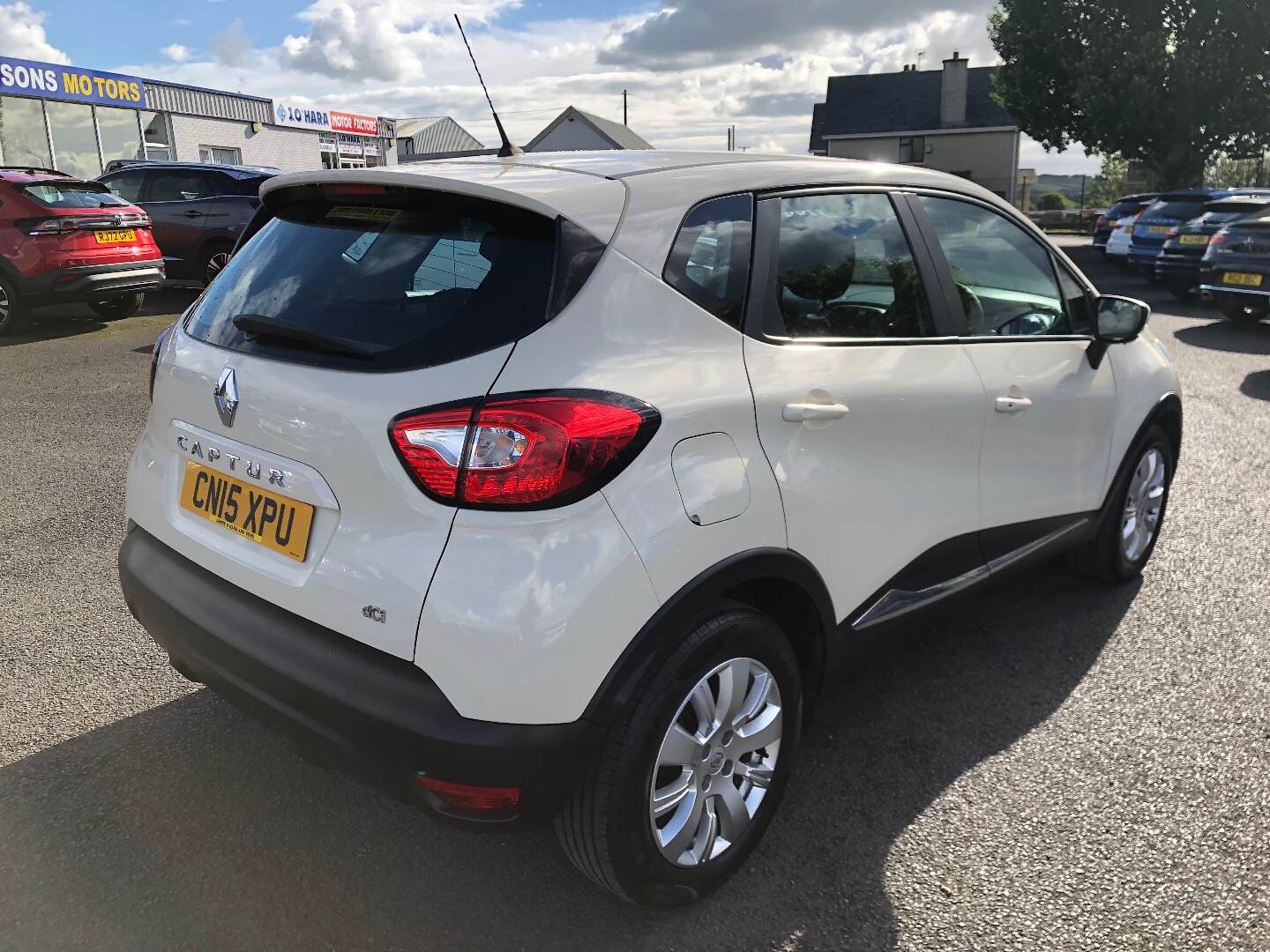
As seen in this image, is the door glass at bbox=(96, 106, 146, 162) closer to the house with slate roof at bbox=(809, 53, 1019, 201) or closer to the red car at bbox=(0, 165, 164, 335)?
the red car at bbox=(0, 165, 164, 335)

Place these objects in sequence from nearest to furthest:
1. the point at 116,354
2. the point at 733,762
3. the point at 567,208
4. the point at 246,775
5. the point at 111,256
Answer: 1. the point at 567,208
2. the point at 733,762
3. the point at 246,775
4. the point at 116,354
5. the point at 111,256

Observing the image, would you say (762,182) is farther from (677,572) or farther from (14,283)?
(14,283)

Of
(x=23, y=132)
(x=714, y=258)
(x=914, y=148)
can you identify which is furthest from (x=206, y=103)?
(x=914, y=148)

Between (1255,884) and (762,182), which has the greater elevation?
(762,182)

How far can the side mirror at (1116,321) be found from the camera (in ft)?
12.3

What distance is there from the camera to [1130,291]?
55.7 feet

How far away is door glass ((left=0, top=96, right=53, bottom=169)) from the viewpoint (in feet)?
79.0

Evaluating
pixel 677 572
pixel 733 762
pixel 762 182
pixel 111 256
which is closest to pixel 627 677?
pixel 677 572

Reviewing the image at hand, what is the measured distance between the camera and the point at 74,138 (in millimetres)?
26250

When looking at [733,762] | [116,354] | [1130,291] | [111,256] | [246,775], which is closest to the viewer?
[733,762]

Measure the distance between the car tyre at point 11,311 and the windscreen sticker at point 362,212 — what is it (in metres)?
9.34

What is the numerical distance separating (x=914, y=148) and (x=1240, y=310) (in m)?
45.1

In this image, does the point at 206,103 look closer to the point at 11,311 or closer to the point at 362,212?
the point at 11,311

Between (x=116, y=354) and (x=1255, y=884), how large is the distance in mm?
9868
